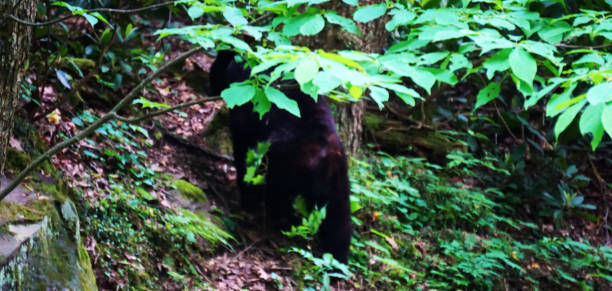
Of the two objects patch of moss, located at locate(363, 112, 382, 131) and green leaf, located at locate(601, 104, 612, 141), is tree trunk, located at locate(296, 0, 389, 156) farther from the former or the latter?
green leaf, located at locate(601, 104, 612, 141)

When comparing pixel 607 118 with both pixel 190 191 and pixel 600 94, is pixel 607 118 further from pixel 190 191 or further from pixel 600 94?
pixel 190 191

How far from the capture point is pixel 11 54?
2131mm

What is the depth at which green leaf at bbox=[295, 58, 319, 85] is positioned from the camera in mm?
1512

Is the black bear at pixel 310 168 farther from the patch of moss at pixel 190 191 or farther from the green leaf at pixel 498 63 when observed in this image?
the green leaf at pixel 498 63

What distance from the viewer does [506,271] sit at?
479cm

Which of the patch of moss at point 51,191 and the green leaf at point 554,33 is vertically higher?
the green leaf at point 554,33

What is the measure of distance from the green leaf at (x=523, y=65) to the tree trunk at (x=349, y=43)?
2.80 m

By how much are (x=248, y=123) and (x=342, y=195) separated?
1.06 metres

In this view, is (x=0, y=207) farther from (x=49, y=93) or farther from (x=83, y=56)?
(x=83, y=56)

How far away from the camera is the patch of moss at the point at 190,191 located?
13.7 feet

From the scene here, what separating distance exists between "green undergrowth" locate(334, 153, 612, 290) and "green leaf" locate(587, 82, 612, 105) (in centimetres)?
264

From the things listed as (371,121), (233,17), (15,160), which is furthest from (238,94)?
(371,121)

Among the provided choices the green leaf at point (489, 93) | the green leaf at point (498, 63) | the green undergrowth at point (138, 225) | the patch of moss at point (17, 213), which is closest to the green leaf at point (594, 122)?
the green leaf at point (498, 63)

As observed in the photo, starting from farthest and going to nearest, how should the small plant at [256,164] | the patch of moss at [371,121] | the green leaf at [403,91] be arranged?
the patch of moss at [371,121], the small plant at [256,164], the green leaf at [403,91]
